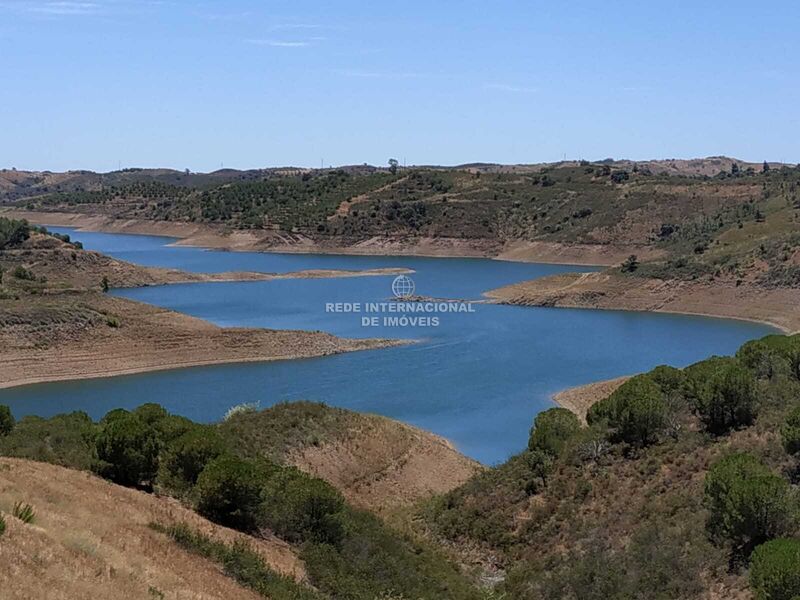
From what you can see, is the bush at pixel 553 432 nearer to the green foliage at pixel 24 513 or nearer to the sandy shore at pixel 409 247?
the green foliage at pixel 24 513

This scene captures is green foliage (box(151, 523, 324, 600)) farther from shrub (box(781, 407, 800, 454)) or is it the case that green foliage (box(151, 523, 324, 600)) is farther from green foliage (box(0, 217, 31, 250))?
green foliage (box(0, 217, 31, 250))

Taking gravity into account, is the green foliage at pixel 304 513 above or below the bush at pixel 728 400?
below

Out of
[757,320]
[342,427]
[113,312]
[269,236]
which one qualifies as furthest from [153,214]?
[342,427]

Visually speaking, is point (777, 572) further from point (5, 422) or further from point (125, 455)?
point (5, 422)

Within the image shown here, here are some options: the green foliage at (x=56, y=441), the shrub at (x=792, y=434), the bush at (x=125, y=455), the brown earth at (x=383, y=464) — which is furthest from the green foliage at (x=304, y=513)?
the shrub at (x=792, y=434)

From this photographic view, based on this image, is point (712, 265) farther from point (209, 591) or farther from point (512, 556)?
point (209, 591)
